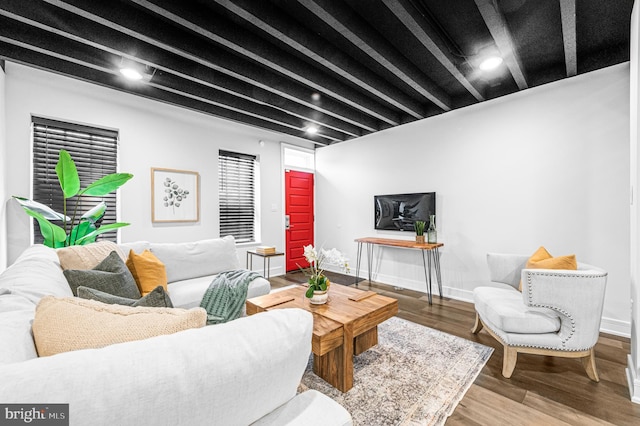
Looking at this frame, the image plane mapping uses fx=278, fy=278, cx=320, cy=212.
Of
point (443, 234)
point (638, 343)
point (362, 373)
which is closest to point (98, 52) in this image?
point (362, 373)

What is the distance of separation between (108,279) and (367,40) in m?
2.68

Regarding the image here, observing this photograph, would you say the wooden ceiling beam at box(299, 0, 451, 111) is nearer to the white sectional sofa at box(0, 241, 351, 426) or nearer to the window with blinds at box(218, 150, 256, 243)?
the white sectional sofa at box(0, 241, 351, 426)

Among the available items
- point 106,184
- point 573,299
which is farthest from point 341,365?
point 106,184

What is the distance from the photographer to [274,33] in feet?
7.29

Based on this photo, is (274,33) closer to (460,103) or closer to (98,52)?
(98,52)

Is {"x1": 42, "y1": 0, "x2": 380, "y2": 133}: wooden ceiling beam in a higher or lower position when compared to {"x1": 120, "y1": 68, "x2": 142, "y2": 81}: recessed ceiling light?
higher

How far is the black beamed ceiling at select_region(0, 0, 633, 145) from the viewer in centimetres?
210

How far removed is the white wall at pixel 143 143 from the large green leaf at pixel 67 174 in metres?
0.52

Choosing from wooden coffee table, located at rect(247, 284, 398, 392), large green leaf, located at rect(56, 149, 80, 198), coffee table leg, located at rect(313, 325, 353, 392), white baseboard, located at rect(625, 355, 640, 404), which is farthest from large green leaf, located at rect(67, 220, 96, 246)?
white baseboard, located at rect(625, 355, 640, 404)

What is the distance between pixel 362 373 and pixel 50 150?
402 cm

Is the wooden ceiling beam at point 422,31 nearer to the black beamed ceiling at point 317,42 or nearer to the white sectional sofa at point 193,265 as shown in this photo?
the black beamed ceiling at point 317,42

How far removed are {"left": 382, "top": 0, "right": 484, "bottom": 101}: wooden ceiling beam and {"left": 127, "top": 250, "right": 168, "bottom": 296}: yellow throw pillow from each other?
110 inches

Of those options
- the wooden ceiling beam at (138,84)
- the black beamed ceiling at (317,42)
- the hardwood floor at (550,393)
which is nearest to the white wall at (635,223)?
the hardwood floor at (550,393)

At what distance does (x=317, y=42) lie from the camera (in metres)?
2.51
